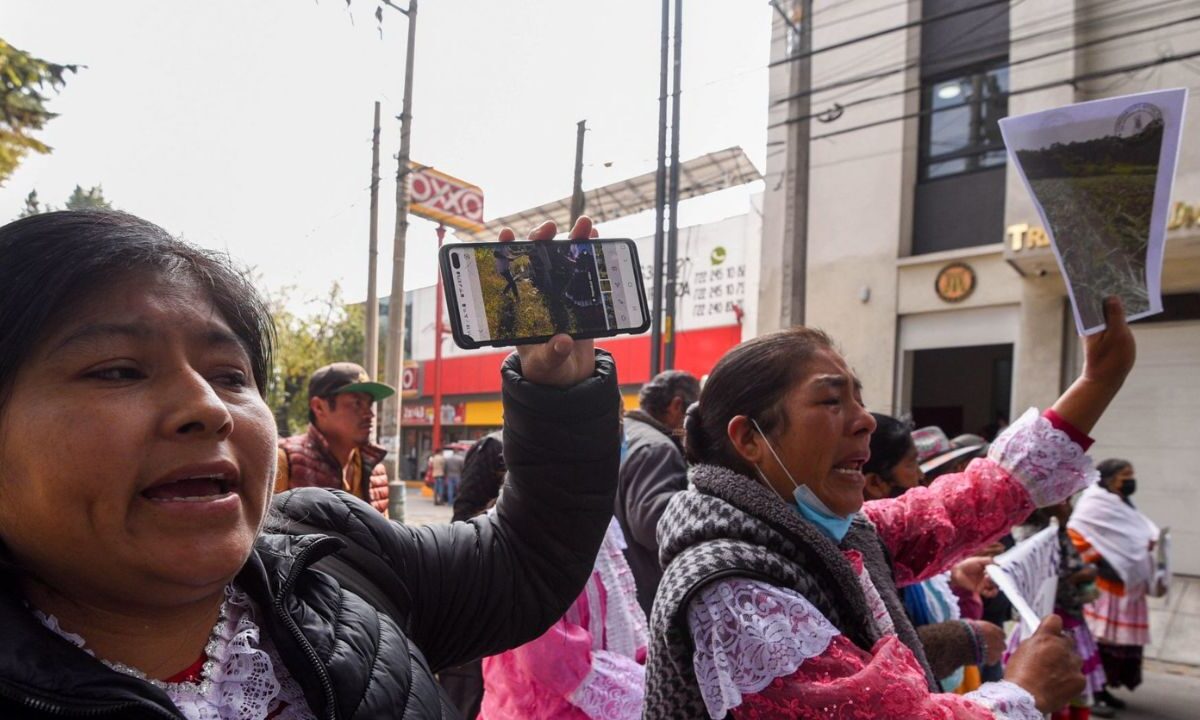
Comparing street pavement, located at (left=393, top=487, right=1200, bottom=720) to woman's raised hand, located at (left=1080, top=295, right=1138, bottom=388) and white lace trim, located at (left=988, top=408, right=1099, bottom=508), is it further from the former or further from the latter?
woman's raised hand, located at (left=1080, top=295, right=1138, bottom=388)

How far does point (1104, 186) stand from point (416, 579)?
5.67 feet

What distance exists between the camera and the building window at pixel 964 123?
11.1m

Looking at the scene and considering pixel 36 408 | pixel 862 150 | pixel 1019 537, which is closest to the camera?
pixel 36 408

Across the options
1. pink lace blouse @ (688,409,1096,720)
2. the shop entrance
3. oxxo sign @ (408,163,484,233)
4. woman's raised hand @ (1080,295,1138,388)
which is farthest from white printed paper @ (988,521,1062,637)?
oxxo sign @ (408,163,484,233)

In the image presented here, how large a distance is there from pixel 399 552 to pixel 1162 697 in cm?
641

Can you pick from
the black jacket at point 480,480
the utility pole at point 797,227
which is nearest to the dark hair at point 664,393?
the black jacket at point 480,480

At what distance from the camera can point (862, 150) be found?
1202 centimetres

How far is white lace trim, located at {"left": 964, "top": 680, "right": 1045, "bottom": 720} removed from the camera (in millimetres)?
1514

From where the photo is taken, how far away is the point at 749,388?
183cm

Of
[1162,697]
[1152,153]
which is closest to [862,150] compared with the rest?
[1162,697]

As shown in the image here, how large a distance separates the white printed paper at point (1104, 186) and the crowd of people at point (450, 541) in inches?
3.2

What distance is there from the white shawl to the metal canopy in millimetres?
15724

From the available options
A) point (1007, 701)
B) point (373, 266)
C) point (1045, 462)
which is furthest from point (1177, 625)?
point (373, 266)

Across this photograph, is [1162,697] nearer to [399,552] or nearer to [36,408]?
[399,552]
